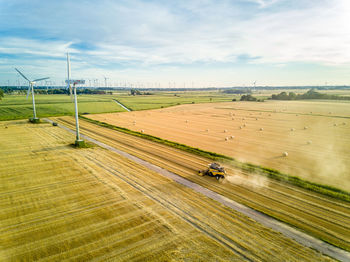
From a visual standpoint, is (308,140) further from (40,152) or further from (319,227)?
(40,152)

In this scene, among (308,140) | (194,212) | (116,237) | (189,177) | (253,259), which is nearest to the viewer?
(253,259)

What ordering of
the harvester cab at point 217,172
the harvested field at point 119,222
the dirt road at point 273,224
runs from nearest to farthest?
the harvested field at point 119,222, the dirt road at point 273,224, the harvester cab at point 217,172

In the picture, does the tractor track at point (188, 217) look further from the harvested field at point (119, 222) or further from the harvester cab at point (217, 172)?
Result: the harvester cab at point (217, 172)

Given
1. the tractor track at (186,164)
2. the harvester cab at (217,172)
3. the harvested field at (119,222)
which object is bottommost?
the harvested field at (119,222)

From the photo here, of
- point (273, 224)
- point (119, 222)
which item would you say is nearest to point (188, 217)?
point (119, 222)

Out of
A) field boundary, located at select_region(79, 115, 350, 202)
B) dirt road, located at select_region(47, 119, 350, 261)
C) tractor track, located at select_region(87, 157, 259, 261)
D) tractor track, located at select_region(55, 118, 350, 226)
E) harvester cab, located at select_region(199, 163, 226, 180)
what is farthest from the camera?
harvester cab, located at select_region(199, 163, 226, 180)

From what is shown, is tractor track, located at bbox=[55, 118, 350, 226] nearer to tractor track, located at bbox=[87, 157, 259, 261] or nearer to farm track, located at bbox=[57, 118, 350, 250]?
farm track, located at bbox=[57, 118, 350, 250]

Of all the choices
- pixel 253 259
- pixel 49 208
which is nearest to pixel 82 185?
pixel 49 208

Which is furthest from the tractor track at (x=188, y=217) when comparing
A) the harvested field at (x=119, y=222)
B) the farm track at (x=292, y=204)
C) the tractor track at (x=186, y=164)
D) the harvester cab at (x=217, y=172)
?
the harvester cab at (x=217, y=172)

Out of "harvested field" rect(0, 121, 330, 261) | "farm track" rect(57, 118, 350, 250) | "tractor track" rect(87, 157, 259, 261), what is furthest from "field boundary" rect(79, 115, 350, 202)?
"tractor track" rect(87, 157, 259, 261)
